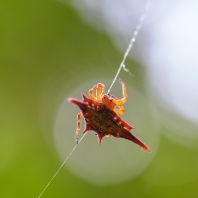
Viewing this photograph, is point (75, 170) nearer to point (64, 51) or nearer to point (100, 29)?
point (64, 51)

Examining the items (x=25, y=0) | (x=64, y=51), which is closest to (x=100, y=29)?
(x=64, y=51)

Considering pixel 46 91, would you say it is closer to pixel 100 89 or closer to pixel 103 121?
pixel 100 89

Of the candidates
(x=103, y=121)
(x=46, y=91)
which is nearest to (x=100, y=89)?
(x=103, y=121)

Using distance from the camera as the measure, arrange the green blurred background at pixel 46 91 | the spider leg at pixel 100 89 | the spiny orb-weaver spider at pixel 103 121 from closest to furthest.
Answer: the spiny orb-weaver spider at pixel 103 121
the spider leg at pixel 100 89
the green blurred background at pixel 46 91

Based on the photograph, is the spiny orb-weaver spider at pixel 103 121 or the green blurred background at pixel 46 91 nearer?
the spiny orb-weaver spider at pixel 103 121

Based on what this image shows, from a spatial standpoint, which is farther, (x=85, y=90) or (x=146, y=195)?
(x=85, y=90)

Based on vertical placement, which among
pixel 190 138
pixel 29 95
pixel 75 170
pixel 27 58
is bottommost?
pixel 75 170

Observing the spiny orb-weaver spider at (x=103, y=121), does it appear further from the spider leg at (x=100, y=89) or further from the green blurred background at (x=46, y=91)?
the green blurred background at (x=46, y=91)

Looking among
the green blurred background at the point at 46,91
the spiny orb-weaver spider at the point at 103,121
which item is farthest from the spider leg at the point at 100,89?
the green blurred background at the point at 46,91

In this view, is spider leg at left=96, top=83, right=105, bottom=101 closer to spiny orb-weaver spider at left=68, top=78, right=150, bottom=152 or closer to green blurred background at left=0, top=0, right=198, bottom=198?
spiny orb-weaver spider at left=68, top=78, right=150, bottom=152
